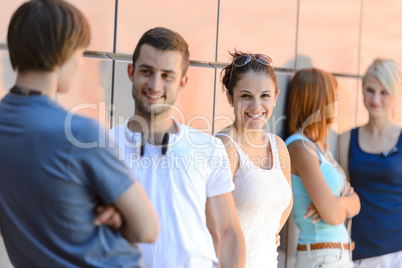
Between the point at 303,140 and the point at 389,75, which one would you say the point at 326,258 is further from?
the point at 389,75

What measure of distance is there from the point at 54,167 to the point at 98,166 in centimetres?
12

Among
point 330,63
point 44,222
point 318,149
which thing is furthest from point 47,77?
point 330,63

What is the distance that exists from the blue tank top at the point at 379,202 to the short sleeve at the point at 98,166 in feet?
9.18

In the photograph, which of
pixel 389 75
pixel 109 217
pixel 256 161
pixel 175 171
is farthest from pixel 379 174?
pixel 109 217

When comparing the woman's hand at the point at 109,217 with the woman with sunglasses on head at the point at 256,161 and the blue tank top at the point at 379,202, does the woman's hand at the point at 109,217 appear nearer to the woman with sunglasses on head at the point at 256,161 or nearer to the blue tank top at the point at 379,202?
the woman with sunglasses on head at the point at 256,161

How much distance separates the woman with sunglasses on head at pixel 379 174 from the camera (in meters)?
4.07

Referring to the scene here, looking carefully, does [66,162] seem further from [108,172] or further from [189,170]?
[189,170]

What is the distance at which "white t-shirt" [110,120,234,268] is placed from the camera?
2.25m

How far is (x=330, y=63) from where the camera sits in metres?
4.77

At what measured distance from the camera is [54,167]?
5.25 feet

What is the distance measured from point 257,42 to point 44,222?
2765mm

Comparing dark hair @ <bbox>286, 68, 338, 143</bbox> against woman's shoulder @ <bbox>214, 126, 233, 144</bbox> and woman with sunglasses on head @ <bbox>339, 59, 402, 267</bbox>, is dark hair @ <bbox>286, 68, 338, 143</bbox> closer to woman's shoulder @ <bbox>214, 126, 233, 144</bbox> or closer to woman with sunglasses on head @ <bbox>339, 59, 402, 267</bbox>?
woman with sunglasses on head @ <bbox>339, 59, 402, 267</bbox>

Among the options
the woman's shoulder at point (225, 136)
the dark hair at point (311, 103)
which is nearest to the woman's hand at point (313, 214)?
the dark hair at point (311, 103)

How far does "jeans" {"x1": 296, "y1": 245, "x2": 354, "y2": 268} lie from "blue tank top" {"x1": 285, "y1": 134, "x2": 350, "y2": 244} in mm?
73
